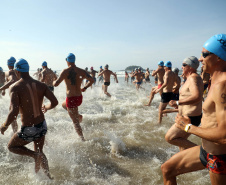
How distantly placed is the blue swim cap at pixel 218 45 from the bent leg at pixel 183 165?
1048 millimetres

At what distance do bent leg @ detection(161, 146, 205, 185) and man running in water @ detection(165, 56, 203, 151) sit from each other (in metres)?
0.82

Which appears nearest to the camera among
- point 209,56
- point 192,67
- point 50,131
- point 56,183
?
point 209,56

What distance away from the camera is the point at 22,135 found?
2.67 m

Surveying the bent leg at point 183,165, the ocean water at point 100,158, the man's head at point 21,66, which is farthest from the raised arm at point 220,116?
A: the man's head at point 21,66

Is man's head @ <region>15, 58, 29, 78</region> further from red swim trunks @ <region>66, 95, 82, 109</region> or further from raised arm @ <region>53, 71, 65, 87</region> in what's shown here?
red swim trunks @ <region>66, 95, 82, 109</region>

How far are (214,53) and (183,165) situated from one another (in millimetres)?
1232

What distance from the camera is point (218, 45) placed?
157 cm

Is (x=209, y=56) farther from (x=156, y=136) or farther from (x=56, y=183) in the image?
(x=156, y=136)

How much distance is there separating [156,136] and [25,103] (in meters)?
3.78

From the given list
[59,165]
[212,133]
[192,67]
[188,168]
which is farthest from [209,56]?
[59,165]

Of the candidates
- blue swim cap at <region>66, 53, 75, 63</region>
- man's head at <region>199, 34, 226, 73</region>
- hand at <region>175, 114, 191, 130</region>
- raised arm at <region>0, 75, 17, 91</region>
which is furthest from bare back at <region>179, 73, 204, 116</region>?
raised arm at <region>0, 75, 17, 91</region>

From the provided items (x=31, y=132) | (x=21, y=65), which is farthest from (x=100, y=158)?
(x=21, y=65)

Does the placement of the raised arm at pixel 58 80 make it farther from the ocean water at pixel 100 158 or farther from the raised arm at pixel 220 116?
the raised arm at pixel 220 116

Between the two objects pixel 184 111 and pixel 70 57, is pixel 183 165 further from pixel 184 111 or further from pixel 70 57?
pixel 70 57
